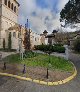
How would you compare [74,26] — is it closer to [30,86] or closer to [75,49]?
[75,49]

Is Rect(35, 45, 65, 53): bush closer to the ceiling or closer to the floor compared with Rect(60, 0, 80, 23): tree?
closer to the floor

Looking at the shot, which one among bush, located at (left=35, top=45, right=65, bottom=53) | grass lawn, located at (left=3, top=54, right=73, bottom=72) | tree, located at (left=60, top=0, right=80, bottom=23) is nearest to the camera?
grass lawn, located at (left=3, top=54, right=73, bottom=72)

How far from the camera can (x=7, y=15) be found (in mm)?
43719

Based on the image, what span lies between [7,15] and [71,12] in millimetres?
16040

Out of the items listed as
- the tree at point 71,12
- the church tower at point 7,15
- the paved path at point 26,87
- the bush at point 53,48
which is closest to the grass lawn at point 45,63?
the paved path at point 26,87

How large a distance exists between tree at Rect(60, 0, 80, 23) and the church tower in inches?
511

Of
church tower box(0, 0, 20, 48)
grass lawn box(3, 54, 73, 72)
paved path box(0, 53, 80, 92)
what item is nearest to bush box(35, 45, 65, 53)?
church tower box(0, 0, 20, 48)

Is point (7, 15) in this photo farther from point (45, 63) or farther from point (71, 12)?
point (45, 63)

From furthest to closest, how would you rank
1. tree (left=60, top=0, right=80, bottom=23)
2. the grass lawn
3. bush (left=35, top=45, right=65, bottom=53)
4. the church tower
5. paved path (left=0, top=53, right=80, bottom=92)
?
the church tower → bush (left=35, top=45, right=65, bottom=53) → tree (left=60, top=0, right=80, bottom=23) → the grass lawn → paved path (left=0, top=53, right=80, bottom=92)

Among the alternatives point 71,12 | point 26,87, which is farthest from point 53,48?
A: point 26,87

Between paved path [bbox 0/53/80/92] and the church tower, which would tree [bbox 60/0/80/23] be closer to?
the church tower

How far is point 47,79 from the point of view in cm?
1300

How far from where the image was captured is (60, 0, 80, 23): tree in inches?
1325

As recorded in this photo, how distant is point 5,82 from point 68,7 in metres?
25.2
